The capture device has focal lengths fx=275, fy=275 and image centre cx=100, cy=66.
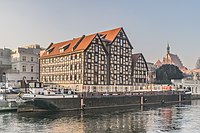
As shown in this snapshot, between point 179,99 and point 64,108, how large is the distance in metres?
44.8

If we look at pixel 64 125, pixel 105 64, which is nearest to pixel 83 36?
pixel 105 64

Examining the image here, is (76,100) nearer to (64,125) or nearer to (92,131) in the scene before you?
(64,125)

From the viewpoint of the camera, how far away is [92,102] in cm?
6069

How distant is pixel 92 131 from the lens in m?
33.3

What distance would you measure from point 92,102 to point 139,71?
30.1 meters

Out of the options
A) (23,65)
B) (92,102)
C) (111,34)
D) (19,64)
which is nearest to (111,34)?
(111,34)

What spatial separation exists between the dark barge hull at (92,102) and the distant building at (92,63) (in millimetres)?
8017

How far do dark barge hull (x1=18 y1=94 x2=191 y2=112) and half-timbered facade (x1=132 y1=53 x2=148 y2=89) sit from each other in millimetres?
8545

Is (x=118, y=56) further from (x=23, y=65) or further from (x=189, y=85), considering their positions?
(x=189, y=85)

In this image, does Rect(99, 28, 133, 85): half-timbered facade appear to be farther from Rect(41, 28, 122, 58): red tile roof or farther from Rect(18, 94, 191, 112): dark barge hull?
Rect(18, 94, 191, 112): dark barge hull

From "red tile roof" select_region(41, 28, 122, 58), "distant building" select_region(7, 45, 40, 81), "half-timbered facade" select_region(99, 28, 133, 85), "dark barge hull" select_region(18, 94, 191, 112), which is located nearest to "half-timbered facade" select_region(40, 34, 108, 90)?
"red tile roof" select_region(41, 28, 122, 58)

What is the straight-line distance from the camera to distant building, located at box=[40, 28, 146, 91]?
71.2 m

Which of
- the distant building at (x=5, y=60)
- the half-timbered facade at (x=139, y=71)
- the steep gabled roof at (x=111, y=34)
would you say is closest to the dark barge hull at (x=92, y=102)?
the half-timbered facade at (x=139, y=71)

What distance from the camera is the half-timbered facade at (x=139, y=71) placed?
8488 cm
